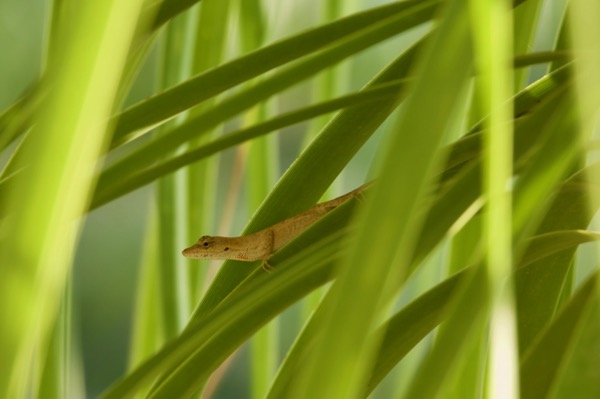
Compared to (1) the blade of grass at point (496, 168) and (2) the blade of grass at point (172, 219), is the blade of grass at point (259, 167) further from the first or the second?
(1) the blade of grass at point (496, 168)

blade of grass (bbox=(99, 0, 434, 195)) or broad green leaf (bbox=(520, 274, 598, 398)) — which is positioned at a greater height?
blade of grass (bbox=(99, 0, 434, 195))

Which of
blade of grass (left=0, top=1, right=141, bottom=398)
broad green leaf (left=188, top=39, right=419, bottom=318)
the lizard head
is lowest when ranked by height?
blade of grass (left=0, top=1, right=141, bottom=398)

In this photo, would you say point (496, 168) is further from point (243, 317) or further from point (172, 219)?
point (172, 219)

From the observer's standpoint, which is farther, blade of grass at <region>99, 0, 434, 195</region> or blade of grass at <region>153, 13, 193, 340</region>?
blade of grass at <region>153, 13, 193, 340</region>

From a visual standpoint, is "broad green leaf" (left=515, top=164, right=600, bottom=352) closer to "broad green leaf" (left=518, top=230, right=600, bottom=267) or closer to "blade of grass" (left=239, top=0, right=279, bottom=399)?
"broad green leaf" (left=518, top=230, right=600, bottom=267)

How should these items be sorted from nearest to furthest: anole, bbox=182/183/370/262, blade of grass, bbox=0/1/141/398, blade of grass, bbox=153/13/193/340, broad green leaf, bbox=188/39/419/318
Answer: blade of grass, bbox=0/1/141/398 < broad green leaf, bbox=188/39/419/318 < blade of grass, bbox=153/13/193/340 < anole, bbox=182/183/370/262

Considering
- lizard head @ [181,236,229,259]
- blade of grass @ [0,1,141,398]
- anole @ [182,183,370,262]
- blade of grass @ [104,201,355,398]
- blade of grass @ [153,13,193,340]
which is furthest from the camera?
lizard head @ [181,236,229,259]

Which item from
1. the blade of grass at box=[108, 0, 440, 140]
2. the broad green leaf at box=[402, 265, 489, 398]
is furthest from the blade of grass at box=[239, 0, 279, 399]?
the broad green leaf at box=[402, 265, 489, 398]

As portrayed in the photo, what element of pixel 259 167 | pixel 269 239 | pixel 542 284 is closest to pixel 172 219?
pixel 259 167

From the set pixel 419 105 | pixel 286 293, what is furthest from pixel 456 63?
pixel 286 293
